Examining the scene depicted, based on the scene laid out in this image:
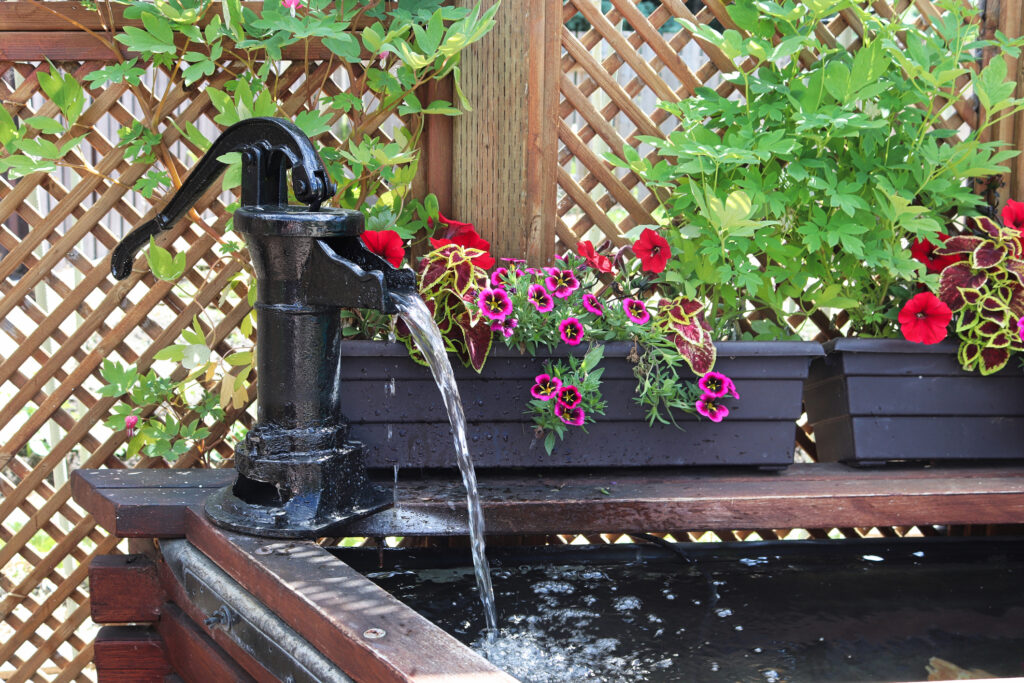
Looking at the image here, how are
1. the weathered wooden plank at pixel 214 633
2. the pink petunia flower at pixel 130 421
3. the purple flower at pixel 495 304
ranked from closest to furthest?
the weathered wooden plank at pixel 214 633
the purple flower at pixel 495 304
the pink petunia flower at pixel 130 421

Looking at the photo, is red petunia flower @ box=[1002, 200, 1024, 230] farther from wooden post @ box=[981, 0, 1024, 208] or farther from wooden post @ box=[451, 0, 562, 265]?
wooden post @ box=[451, 0, 562, 265]

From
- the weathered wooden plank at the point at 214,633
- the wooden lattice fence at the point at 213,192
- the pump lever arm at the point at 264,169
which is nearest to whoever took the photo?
the weathered wooden plank at the point at 214,633

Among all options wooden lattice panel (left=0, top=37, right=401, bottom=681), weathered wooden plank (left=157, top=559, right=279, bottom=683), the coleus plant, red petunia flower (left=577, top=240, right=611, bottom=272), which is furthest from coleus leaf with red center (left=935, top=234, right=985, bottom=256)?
weathered wooden plank (left=157, top=559, right=279, bottom=683)

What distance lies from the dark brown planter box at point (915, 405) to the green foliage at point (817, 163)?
0.11 m

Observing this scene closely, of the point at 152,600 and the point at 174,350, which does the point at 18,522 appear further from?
the point at 152,600

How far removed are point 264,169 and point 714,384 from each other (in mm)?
866

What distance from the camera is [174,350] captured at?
1909 millimetres

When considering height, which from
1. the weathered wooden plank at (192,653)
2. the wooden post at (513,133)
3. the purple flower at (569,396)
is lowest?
the weathered wooden plank at (192,653)

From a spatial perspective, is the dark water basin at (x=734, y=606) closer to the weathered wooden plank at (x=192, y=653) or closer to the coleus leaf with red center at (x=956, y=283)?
the weathered wooden plank at (x=192, y=653)

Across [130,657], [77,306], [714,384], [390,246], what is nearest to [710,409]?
[714,384]

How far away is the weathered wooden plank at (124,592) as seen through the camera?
1.56m

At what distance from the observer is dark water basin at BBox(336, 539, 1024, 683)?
51.3 inches

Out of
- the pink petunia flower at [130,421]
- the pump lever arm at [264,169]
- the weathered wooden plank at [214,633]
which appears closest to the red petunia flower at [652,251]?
the pump lever arm at [264,169]

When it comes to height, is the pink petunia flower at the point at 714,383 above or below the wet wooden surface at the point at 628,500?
above
